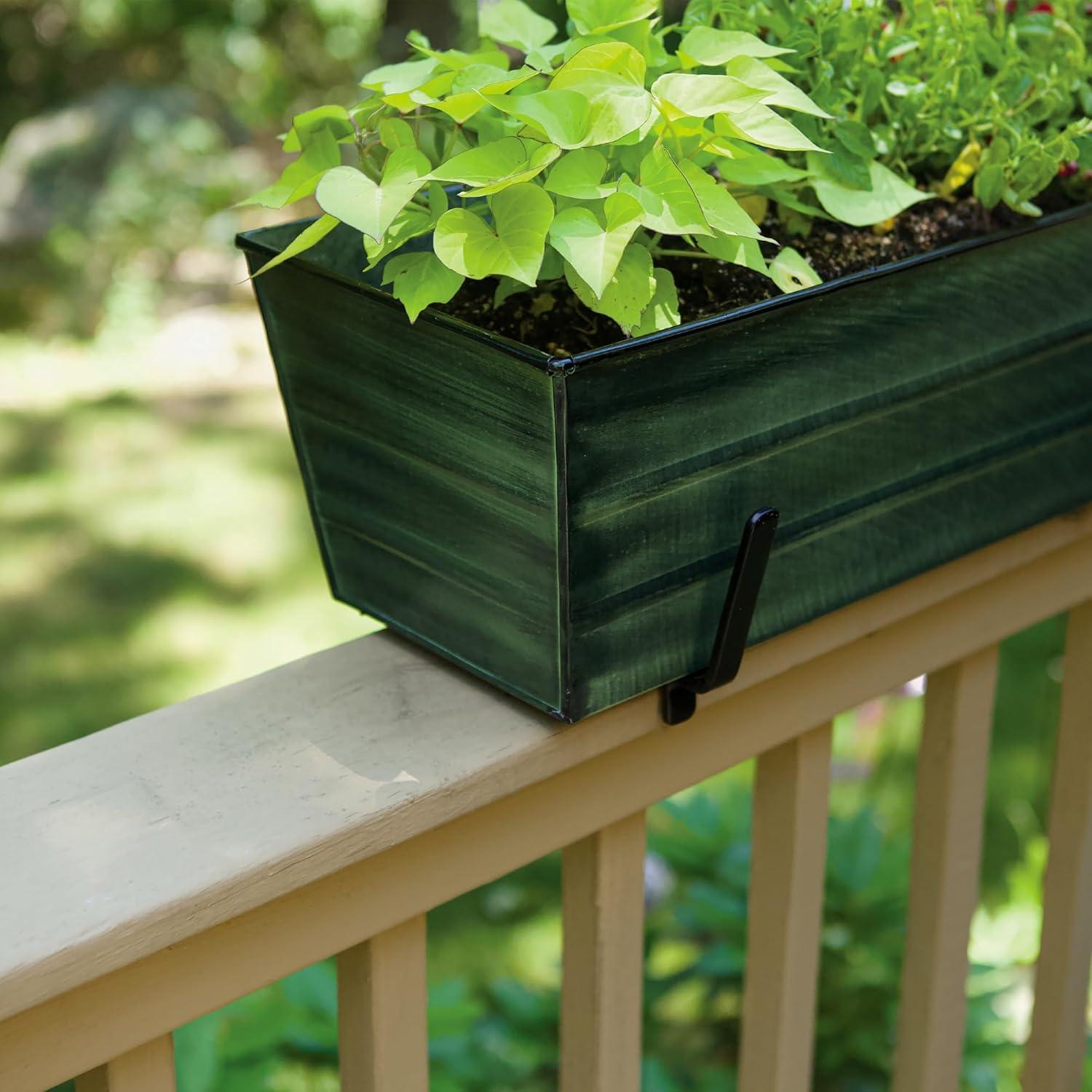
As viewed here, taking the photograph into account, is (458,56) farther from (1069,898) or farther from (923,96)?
(1069,898)

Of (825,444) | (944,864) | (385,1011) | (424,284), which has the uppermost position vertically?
(424,284)

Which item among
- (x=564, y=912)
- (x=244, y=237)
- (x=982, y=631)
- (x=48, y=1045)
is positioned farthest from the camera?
(x=982, y=631)

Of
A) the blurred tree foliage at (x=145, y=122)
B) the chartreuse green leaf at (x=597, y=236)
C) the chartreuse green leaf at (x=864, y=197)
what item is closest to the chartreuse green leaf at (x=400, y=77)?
the chartreuse green leaf at (x=597, y=236)

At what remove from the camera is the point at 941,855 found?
96 centimetres

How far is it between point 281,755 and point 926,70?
524 mm

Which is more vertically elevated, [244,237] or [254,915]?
[244,237]

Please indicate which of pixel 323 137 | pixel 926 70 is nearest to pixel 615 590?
pixel 323 137

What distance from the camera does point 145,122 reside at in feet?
15.5

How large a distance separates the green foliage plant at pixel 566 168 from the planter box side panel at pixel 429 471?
0.04 m

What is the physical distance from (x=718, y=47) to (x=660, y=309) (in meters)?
0.13

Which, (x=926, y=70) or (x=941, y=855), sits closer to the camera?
(x=926, y=70)

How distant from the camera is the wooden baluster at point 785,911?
0.86 m

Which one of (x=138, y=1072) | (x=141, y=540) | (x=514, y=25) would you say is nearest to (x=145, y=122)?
(x=141, y=540)

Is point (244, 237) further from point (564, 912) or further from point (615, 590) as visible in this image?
point (564, 912)
